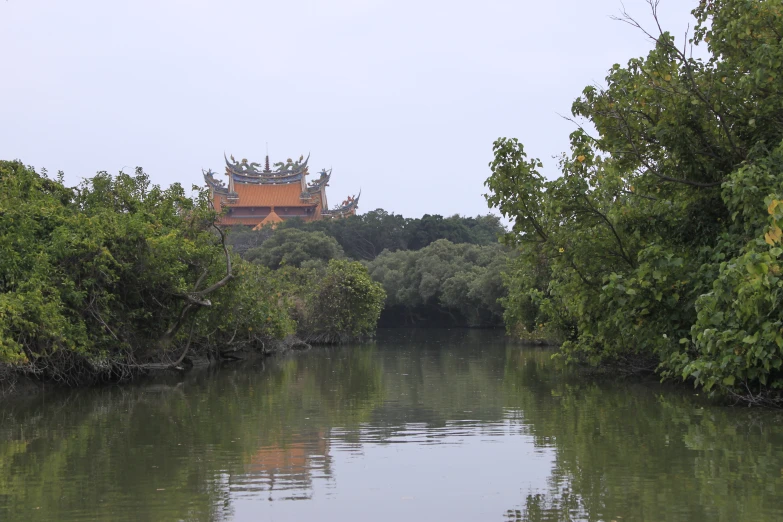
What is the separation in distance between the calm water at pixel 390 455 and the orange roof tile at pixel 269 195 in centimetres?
4752

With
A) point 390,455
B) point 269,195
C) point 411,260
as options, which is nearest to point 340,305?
point 411,260

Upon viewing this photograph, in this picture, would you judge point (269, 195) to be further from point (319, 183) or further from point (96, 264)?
point (96, 264)

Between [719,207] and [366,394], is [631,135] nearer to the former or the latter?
[719,207]

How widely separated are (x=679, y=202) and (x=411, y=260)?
44060mm

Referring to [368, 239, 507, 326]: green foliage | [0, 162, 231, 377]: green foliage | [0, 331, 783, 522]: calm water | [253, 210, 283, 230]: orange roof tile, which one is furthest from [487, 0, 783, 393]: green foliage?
[253, 210, 283, 230]: orange roof tile

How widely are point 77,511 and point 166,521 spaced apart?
82 cm

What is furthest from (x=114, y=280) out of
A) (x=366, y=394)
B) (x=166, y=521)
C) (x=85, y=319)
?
(x=166, y=521)

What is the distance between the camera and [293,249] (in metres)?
52.9

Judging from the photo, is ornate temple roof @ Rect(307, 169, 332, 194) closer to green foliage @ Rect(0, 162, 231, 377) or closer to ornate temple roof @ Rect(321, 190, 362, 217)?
ornate temple roof @ Rect(321, 190, 362, 217)

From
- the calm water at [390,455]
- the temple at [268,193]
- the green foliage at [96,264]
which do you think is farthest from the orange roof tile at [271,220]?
the calm water at [390,455]

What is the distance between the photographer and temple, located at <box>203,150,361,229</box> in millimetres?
63031

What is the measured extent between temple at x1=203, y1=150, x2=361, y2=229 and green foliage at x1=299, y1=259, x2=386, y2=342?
25.4 meters

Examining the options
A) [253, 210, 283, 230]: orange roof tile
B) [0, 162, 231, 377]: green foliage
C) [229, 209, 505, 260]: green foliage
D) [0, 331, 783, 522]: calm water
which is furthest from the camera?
[229, 209, 505, 260]: green foliage

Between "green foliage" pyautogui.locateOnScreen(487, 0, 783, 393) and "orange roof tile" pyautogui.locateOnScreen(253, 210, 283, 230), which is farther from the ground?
"orange roof tile" pyautogui.locateOnScreen(253, 210, 283, 230)
